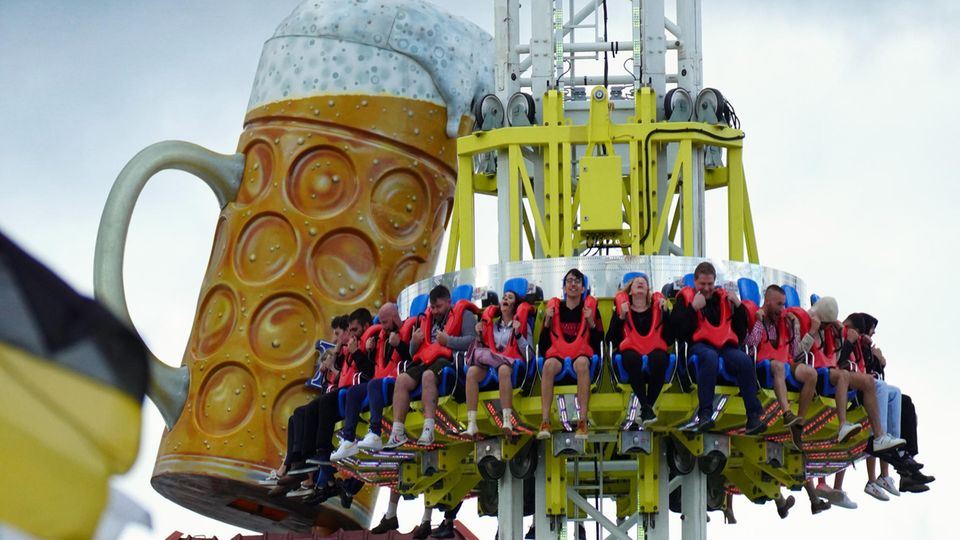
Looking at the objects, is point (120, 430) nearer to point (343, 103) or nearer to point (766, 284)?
point (766, 284)

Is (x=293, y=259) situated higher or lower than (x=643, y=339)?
higher

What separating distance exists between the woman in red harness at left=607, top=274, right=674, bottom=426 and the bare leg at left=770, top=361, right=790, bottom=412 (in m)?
1.46

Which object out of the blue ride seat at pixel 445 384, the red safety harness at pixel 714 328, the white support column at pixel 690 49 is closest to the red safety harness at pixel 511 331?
the blue ride seat at pixel 445 384

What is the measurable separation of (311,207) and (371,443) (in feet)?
35.6

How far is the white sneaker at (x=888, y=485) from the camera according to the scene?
87.4ft

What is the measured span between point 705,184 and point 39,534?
25.4 meters

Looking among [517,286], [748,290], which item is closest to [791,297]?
[748,290]

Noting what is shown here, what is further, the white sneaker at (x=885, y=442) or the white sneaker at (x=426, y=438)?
the white sneaker at (x=885, y=442)

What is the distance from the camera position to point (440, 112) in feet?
116

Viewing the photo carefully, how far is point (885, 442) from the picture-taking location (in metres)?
24.8

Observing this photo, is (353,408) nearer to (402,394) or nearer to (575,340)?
(402,394)

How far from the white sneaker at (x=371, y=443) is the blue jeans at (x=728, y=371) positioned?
441 centimetres

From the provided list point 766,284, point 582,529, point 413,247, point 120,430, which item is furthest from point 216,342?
point 120,430

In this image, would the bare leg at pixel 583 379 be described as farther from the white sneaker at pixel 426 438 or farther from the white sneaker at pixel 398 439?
the white sneaker at pixel 398 439
